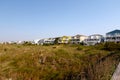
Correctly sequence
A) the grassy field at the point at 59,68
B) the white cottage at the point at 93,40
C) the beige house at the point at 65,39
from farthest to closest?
the beige house at the point at 65,39
the white cottage at the point at 93,40
the grassy field at the point at 59,68

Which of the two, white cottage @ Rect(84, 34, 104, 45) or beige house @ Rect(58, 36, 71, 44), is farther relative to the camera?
beige house @ Rect(58, 36, 71, 44)

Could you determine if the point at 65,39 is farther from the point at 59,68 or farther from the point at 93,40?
the point at 59,68

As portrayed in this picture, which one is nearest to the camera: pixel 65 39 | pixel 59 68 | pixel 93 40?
pixel 59 68

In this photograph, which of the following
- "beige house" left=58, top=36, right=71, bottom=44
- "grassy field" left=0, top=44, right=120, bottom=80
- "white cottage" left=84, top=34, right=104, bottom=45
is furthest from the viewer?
"beige house" left=58, top=36, right=71, bottom=44

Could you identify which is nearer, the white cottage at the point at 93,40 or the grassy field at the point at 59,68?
the grassy field at the point at 59,68

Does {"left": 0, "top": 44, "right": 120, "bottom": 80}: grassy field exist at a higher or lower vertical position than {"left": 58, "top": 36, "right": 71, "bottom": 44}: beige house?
lower

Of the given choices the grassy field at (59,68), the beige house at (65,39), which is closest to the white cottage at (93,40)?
the beige house at (65,39)

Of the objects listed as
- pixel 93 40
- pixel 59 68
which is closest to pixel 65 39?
pixel 93 40

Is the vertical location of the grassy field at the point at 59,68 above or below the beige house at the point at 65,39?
below

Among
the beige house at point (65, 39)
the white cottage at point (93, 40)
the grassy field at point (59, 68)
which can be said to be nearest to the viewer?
the grassy field at point (59, 68)

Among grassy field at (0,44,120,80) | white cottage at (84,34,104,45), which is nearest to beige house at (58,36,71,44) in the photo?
white cottage at (84,34,104,45)

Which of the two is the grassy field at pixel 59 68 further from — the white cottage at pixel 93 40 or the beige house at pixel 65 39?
the beige house at pixel 65 39

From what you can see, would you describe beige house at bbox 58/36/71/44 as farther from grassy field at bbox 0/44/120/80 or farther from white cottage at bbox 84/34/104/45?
grassy field at bbox 0/44/120/80

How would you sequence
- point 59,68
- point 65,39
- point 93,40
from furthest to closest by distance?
point 65,39 < point 93,40 < point 59,68
